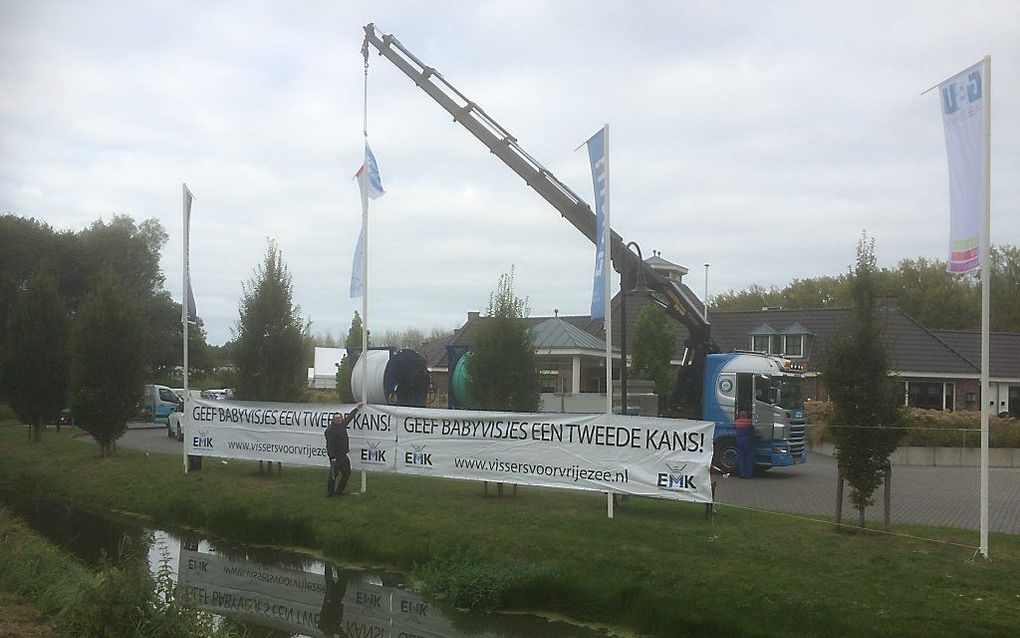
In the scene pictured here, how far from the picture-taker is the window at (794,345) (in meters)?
45.7

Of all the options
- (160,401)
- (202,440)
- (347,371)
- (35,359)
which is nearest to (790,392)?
(202,440)

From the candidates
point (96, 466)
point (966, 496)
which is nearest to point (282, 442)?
point (96, 466)

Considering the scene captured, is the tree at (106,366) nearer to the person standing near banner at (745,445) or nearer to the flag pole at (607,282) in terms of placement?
the flag pole at (607,282)

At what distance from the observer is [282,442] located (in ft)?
66.2

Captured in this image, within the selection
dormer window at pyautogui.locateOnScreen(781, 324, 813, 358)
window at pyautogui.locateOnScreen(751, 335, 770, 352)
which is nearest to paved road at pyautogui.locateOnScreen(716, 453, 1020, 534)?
dormer window at pyautogui.locateOnScreen(781, 324, 813, 358)

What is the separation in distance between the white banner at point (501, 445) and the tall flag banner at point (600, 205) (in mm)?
1971

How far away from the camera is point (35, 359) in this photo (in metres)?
30.7

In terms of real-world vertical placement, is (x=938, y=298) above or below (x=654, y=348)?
above

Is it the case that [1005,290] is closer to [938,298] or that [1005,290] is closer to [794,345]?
[938,298]

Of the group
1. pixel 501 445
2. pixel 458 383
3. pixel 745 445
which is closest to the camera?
pixel 501 445

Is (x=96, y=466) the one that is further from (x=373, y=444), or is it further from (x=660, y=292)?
(x=660, y=292)

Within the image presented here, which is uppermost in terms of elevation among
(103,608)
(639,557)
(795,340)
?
(795,340)

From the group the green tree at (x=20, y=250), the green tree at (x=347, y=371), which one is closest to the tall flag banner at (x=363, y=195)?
the green tree at (x=347, y=371)

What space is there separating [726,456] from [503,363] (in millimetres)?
7533
